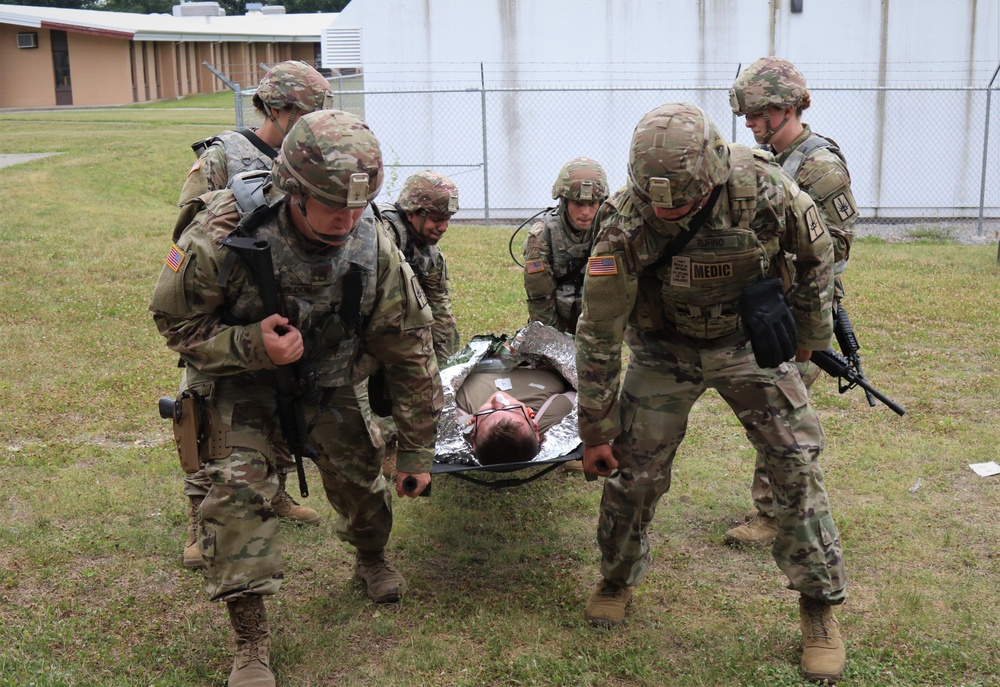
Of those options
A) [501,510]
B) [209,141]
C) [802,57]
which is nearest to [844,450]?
[501,510]

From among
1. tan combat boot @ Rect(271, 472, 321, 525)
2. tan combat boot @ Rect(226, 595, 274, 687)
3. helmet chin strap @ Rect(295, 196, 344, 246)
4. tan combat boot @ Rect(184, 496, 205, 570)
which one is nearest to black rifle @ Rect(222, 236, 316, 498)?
helmet chin strap @ Rect(295, 196, 344, 246)

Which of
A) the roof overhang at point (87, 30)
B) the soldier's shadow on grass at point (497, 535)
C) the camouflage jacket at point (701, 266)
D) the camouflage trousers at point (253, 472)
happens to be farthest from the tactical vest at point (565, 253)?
the roof overhang at point (87, 30)

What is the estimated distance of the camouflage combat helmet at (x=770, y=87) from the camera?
4.31m

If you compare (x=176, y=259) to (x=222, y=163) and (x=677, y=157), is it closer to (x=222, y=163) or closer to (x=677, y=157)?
(x=222, y=163)

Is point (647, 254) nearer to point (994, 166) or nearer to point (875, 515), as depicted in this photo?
point (875, 515)

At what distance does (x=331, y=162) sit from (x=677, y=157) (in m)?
1.11

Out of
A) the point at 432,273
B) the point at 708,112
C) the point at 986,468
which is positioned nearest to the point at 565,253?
the point at 432,273

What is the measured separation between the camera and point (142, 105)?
3416 centimetres

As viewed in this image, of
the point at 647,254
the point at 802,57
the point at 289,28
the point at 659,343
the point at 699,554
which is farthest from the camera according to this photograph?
the point at 289,28

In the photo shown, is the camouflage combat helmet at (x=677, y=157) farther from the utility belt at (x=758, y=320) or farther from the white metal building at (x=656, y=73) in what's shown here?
the white metal building at (x=656, y=73)

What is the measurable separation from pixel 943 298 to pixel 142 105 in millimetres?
30687

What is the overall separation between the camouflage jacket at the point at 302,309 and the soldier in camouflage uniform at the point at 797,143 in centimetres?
163

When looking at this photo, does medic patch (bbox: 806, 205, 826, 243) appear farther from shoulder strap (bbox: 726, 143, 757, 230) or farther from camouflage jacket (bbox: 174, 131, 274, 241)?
camouflage jacket (bbox: 174, 131, 274, 241)

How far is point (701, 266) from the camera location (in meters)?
3.50
